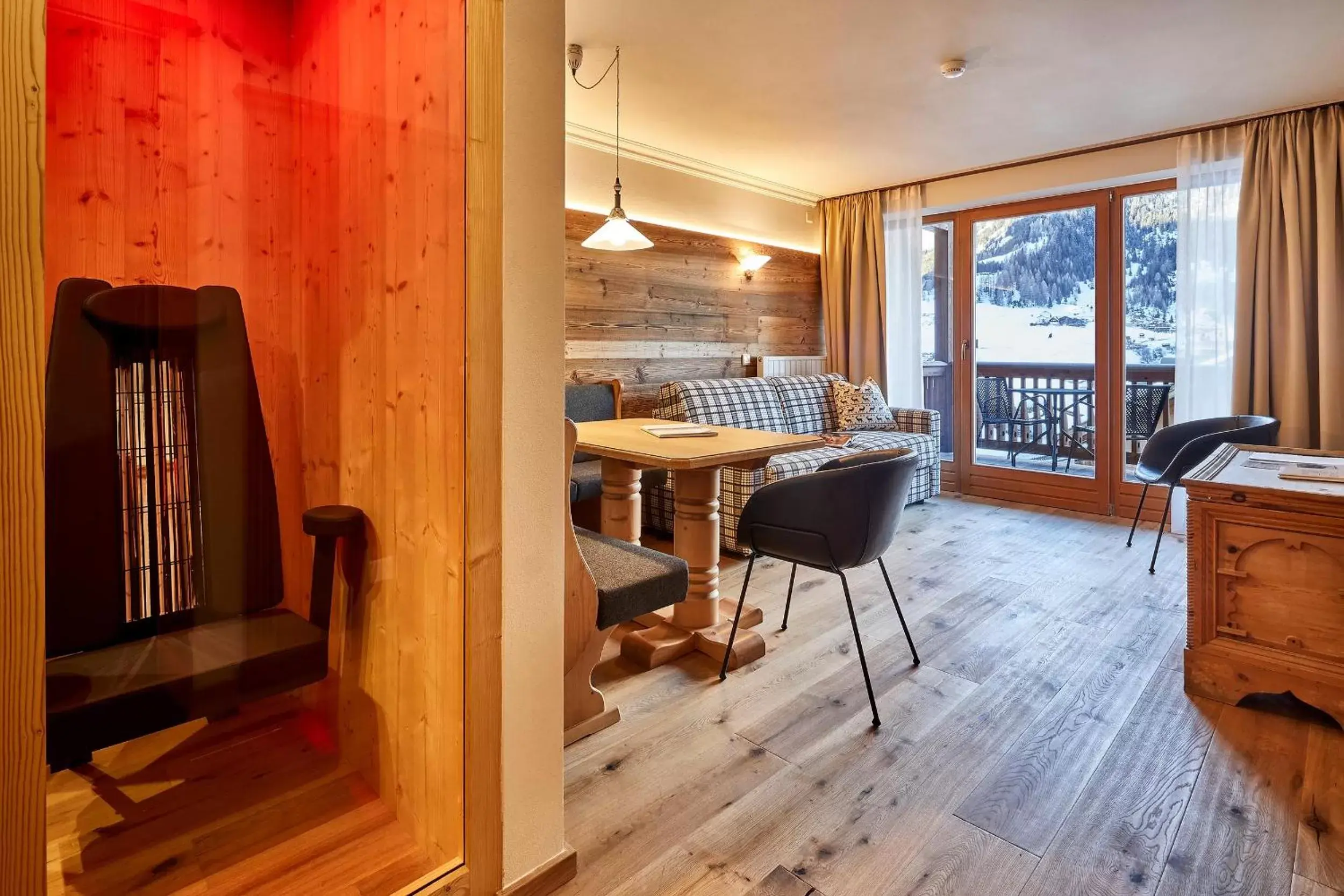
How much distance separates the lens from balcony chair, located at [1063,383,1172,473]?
15.5 ft

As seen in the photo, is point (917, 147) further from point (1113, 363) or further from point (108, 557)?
point (108, 557)

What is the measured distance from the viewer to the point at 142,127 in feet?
4.57

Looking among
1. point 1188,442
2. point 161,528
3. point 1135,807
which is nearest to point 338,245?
point 161,528

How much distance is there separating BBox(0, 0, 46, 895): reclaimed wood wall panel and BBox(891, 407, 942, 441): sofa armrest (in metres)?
5.06

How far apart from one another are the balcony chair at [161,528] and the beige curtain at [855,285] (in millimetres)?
4868

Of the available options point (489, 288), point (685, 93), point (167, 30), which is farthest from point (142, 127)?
point (685, 93)

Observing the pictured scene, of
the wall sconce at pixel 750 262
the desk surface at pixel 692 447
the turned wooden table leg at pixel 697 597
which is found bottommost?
the turned wooden table leg at pixel 697 597

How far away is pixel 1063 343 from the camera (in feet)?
16.7

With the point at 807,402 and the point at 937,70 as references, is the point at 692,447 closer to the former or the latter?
the point at 937,70

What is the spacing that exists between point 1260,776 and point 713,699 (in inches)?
56.7

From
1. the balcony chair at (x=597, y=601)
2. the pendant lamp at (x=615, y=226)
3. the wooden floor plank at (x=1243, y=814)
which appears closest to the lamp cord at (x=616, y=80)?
the pendant lamp at (x=615, y=226)

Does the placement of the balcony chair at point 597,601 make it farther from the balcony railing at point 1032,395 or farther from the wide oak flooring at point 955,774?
the balcony railing at point 1032,395

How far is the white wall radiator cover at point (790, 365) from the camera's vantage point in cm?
554

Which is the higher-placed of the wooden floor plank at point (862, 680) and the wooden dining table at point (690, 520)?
the wooden dining table at point (690, 520)
